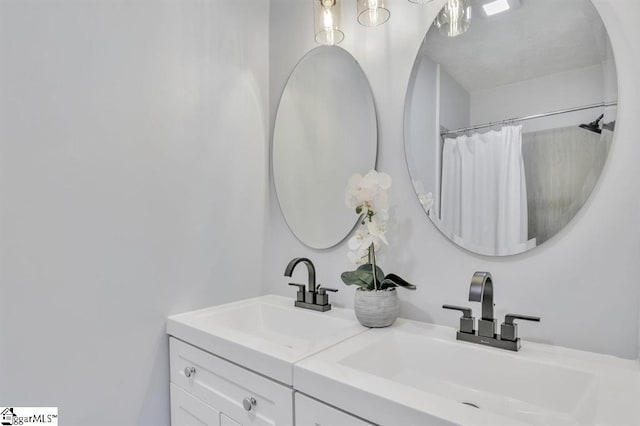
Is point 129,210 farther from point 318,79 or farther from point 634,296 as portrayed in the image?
point 634,296

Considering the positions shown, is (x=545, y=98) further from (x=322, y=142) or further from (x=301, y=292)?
(x=301, y=292)

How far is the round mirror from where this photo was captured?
1.47 metres

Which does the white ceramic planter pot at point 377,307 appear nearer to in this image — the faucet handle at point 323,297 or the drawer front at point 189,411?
the faucet handle at point 323,297

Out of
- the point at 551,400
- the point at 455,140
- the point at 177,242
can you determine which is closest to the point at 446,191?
the point at 455,140

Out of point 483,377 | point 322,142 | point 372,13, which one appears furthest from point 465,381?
point 372,13

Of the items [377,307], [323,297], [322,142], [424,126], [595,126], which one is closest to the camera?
[595,126]

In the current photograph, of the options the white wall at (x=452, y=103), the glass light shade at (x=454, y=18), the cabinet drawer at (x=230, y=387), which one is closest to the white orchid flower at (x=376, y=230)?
the white wall at (x=452, y=103)

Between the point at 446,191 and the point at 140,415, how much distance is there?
1.34 m

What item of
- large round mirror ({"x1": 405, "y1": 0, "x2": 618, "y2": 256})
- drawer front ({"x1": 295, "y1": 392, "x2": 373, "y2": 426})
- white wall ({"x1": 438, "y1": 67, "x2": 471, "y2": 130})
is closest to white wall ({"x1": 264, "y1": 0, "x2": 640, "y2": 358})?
large round mirror ({"x1": 405, "y1": 0, "x2": 618, "y2": 256})

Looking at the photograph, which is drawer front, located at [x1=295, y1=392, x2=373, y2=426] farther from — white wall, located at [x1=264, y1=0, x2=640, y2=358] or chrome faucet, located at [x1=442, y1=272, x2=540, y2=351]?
white wall, located at [x1=264, y1=0, x2=640, y2=358]

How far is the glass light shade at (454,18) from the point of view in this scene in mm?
1187

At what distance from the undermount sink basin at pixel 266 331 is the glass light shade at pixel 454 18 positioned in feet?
3.46

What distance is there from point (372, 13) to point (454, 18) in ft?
0.95

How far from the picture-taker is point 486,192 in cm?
115
